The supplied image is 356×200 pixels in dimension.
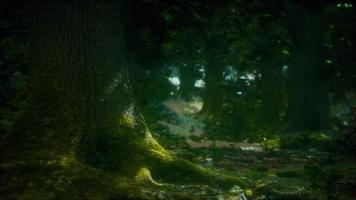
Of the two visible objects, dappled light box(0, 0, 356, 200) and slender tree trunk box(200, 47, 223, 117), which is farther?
slender tree trunk box(200, 47, 223, 117)

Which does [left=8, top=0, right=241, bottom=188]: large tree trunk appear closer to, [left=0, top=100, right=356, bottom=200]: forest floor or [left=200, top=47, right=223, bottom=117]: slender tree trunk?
[left=0, top=100, right=356, bottom=200]: forest floor

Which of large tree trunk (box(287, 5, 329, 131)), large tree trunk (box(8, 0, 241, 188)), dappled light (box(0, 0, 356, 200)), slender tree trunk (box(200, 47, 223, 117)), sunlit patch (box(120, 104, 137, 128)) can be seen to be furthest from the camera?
slender tree trunk (box(200, 47, 223, 117))

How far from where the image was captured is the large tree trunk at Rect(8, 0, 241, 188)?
636cm

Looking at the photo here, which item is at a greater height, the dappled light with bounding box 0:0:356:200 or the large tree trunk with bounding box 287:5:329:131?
the large tree trunk with bounding box 287:5:329:131

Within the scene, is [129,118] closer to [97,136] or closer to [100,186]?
[97,136]

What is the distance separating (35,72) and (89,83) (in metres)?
0.84

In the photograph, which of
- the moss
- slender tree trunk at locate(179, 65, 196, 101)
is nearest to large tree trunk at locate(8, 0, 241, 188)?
the moss

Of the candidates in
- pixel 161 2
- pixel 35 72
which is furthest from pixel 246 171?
pixel 35 72

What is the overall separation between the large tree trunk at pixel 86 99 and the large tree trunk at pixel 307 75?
38.3 feet

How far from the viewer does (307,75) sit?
17984 millimetres

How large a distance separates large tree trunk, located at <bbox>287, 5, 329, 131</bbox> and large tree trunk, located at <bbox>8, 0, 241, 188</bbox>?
11.7 m

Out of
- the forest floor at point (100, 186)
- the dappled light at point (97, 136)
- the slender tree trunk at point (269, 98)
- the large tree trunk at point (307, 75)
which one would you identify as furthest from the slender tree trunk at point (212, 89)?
the forest floor at point (100, 186)

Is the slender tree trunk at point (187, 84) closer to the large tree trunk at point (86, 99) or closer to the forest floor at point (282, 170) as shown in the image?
the forest floor at point (282, 170)

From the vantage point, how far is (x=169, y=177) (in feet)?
23.0
